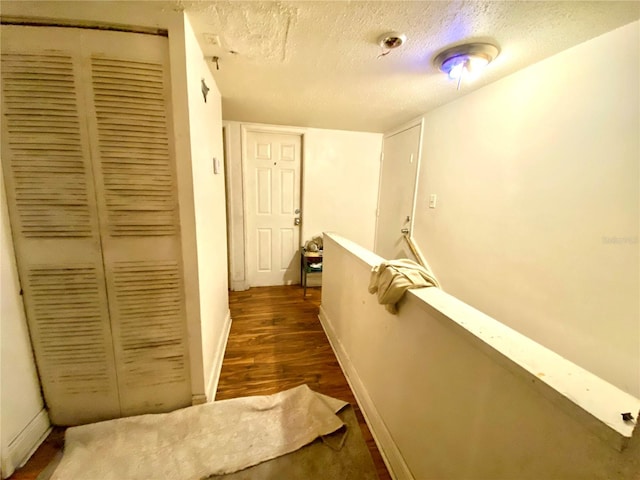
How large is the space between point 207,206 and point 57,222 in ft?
2.21

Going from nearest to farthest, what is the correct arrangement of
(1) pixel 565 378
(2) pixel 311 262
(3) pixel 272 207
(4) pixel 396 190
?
(1) pixel 565 378
(4) pixel 396 190
(2) pixel 311 262
(3) pixel 272 207

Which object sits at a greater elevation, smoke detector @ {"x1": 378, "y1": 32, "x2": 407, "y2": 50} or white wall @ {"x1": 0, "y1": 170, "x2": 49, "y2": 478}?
smoke detector @ {"x1": 378, "y1": 32, "x2": 407, "y2": 50}

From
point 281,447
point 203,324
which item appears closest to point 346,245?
point 203,324

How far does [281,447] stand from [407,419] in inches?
26.3

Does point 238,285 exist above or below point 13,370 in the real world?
below

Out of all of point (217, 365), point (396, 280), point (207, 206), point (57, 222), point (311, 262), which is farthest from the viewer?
point (311, 262)

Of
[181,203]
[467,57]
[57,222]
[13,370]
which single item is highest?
[467,57]

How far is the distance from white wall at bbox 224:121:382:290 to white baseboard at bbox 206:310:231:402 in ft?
3.60

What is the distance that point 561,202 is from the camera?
1349mm

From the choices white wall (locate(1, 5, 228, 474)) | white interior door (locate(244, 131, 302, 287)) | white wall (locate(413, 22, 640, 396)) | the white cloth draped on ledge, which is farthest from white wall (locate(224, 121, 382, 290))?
the white cloth draped on ledge

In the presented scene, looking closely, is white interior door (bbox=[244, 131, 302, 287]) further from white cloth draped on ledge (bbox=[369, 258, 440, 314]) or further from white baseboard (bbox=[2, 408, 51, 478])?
white cloth draped on ledge (bbox=[369, 258, 440, 314])

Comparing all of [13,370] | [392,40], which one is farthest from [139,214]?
[392,40]

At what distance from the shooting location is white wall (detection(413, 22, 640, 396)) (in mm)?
1115

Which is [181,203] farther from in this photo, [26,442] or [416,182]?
[416,182]
